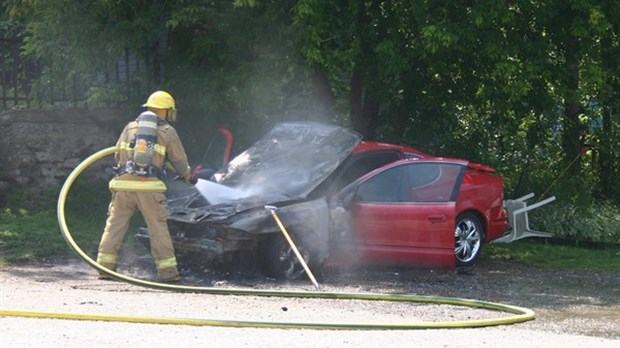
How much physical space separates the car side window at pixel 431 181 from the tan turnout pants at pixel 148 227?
2.88 metres

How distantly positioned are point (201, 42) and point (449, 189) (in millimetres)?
4264

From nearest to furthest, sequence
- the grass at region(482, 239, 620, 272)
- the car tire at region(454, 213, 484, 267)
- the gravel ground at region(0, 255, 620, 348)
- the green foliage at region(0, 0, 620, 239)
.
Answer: the gravel ground at region(0, 255, 620, 348), the car tire at region(454, 213, 484, 267), the grass at region(482, 239, 620, 272), the green foliage at region(0, 0, 620, 239)

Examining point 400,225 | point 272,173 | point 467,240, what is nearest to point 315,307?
point 400,225

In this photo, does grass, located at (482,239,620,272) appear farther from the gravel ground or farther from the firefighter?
the firefighter

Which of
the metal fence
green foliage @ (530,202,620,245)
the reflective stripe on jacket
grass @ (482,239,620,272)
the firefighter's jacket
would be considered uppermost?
the metal fence

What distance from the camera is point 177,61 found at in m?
16.7

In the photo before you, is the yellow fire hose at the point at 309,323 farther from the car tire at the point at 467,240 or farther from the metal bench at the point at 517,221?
the metal bench at the point at 517,221

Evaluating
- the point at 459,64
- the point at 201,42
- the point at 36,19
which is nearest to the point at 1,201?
the point at 36,19

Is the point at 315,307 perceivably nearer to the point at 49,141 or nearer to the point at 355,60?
the point at 355,60

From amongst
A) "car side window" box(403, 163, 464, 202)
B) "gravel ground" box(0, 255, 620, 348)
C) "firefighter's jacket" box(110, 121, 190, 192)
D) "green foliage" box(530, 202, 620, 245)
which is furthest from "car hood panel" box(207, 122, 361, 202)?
"green foliage" box(530, 202, 620, 245)

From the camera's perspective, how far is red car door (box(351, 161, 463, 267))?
1315 centimetres

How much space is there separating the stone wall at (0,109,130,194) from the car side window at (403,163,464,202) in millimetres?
5416

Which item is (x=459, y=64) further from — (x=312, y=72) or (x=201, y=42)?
(x=201, y=42)

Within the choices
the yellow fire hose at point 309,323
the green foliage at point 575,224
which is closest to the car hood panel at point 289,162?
the yellow fire hose at point 309,323
